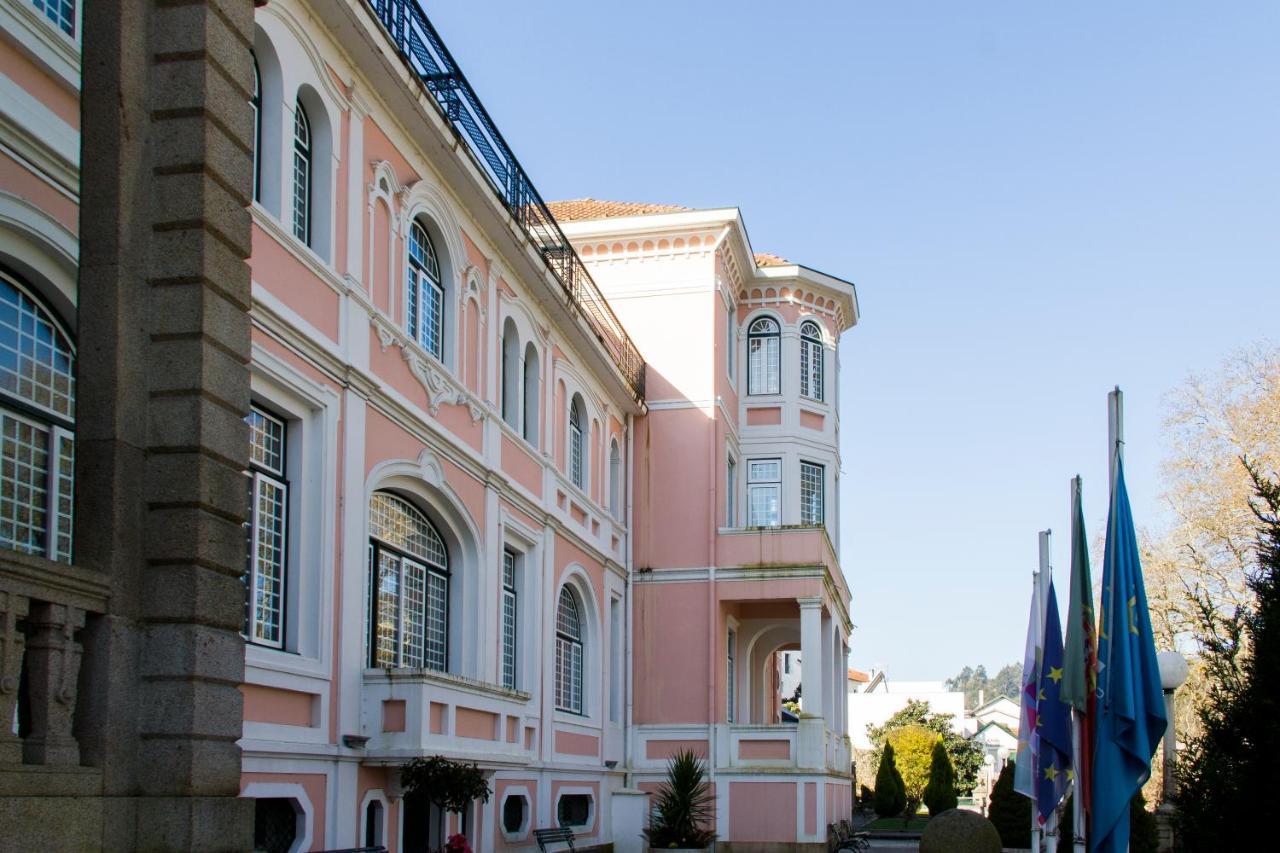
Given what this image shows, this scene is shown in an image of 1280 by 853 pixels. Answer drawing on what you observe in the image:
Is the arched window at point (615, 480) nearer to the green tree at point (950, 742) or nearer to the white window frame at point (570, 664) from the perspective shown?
the white window frame at point (570, 664)

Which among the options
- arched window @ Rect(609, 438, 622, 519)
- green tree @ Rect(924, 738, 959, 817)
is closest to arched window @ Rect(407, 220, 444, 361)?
arched window @ Rect(609, 438, 622, 519)

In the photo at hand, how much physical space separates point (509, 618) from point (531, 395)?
354cm

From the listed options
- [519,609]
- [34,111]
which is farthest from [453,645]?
[34,111]

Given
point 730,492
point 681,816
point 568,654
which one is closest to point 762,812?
point 681,816

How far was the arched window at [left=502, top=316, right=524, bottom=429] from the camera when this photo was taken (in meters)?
21.9

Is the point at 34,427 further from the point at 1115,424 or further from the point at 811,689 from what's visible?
the point at 811,689

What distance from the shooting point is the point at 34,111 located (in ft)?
31.6

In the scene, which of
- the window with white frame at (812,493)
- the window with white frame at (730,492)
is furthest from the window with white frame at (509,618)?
the window with white frame at (812,493)

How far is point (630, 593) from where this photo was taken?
1174 inches

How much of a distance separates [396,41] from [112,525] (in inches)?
399

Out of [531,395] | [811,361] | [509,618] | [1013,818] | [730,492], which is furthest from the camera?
[811,361]

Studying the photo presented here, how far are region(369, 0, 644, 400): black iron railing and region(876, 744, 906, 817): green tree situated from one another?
32.8 m

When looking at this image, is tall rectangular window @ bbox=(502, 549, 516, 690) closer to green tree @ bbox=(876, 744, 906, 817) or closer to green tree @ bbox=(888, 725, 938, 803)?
green tree @ bbox=(876, 744, 906, 817)

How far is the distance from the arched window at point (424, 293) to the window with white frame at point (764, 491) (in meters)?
15.3
